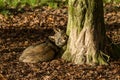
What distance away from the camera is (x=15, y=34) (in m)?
8.85

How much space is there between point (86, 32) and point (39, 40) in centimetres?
212

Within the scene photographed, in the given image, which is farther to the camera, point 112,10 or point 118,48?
point 112,10

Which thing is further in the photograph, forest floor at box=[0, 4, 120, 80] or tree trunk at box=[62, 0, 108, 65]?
tree trunk at box=[62, 0, 108, 65]

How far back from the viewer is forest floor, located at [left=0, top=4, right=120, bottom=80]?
6199 millimetres

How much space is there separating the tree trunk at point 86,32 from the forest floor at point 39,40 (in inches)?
8.2

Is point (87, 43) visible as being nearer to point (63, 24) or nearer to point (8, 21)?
point (63, 24)

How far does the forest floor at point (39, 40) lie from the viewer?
620 cm

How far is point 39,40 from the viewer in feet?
27.4

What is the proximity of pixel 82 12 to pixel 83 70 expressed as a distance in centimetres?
111

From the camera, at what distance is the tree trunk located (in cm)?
641

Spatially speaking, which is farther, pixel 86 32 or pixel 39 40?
pixel 39 40

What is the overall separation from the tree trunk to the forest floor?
0.68ft

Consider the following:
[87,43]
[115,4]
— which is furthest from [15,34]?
[115,4]

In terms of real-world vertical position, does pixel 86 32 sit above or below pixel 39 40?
above
